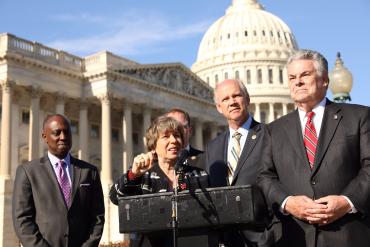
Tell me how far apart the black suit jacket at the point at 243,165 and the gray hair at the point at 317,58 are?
1.04 metres

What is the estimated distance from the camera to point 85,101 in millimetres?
48906

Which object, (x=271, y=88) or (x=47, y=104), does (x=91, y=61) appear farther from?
(x=271, y=88)

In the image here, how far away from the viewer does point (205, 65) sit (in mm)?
114188

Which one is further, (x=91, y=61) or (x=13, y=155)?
A: (x=91, y=61)

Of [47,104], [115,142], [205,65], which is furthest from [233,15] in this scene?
[47,104]

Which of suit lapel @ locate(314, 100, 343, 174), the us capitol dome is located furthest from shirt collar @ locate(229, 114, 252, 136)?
the us capitol dome

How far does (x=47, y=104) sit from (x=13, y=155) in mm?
5712

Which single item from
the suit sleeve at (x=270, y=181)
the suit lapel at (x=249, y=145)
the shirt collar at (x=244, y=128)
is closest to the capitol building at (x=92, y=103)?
the shirt collar at (x=244, y=128)

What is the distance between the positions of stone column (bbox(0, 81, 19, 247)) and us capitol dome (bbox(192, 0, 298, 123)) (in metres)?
61.8

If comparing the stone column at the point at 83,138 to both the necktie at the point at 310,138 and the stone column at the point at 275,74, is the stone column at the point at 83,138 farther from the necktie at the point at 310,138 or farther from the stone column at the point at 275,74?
the stone column at the point at 275,74

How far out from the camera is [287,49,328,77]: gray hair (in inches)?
242

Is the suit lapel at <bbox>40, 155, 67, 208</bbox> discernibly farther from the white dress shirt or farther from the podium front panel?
the podium front panel

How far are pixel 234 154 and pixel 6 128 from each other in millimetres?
35861

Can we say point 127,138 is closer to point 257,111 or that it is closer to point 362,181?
point 362,181
